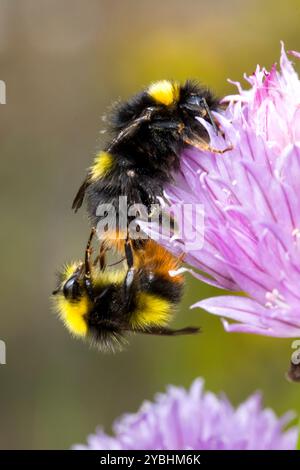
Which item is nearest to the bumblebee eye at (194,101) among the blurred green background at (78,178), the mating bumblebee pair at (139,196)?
the mating bumblebee pair at (139,196)

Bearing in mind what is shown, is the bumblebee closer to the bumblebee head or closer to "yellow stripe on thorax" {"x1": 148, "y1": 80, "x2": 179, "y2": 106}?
the bumblebee head

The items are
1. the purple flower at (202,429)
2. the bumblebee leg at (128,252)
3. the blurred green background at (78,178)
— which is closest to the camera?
the bumblebee leg at (128,252)

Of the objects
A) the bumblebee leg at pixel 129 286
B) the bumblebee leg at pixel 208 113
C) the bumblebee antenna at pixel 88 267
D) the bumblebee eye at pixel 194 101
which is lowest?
the bumblebee leg at pixel 129 286

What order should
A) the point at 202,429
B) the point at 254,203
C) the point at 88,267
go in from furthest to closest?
1. the point at 202,429
2. the point at 88,267
3. the point at 254,203

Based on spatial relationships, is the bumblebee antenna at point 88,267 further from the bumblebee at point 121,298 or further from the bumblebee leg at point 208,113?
the bumblebee leg at point 208,113

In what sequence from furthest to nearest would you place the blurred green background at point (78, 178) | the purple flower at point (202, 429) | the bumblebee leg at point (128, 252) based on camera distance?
the blurred green background at point (78, 178)
the purple flower at point (202, 429)
the bumblebee leg at point (128, 252)

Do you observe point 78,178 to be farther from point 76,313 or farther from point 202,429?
point 76,313

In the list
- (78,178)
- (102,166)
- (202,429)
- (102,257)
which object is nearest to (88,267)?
(102,257)
